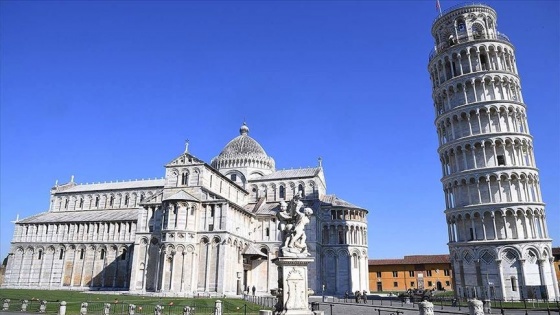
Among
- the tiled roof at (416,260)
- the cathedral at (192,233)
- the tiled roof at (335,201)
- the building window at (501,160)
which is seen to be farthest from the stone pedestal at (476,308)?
the tiled roof at (416,260)

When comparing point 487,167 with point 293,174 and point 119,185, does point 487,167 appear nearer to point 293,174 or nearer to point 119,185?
point 293,174

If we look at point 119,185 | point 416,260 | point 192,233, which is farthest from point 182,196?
point 416,260

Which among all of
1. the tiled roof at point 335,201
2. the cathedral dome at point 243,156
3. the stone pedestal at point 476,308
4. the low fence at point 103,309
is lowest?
the low fence at point 103,309

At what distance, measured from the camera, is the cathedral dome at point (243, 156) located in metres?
65.8

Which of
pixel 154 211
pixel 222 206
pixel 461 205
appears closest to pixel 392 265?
pixel 461 205

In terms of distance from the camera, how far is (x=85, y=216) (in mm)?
64062

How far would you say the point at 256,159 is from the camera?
217 feet

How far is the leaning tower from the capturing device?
38000 mm

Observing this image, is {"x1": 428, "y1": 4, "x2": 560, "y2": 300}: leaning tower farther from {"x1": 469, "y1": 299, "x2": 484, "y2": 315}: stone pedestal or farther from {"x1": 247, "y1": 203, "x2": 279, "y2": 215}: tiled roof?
{"x1": 469, "y1": 299, "x2": 484, "y2": 315}: stone pedestal

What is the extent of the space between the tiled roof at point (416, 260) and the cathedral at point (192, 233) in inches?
859

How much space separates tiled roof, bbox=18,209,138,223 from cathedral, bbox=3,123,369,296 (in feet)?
0.73

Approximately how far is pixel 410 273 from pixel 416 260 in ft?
10.2

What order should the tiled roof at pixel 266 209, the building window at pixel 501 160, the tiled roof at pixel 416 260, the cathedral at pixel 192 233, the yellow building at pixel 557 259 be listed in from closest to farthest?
1. the building window at pixel 501 160
2. the cathedral at pixel 192 233
3. the tiled roof at pixel 266 209
4. the yellow building at pixel 557 259
5. the tiled roof at pixel 416 260

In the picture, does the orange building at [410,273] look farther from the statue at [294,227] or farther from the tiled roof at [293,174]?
the statue at [294,227]
